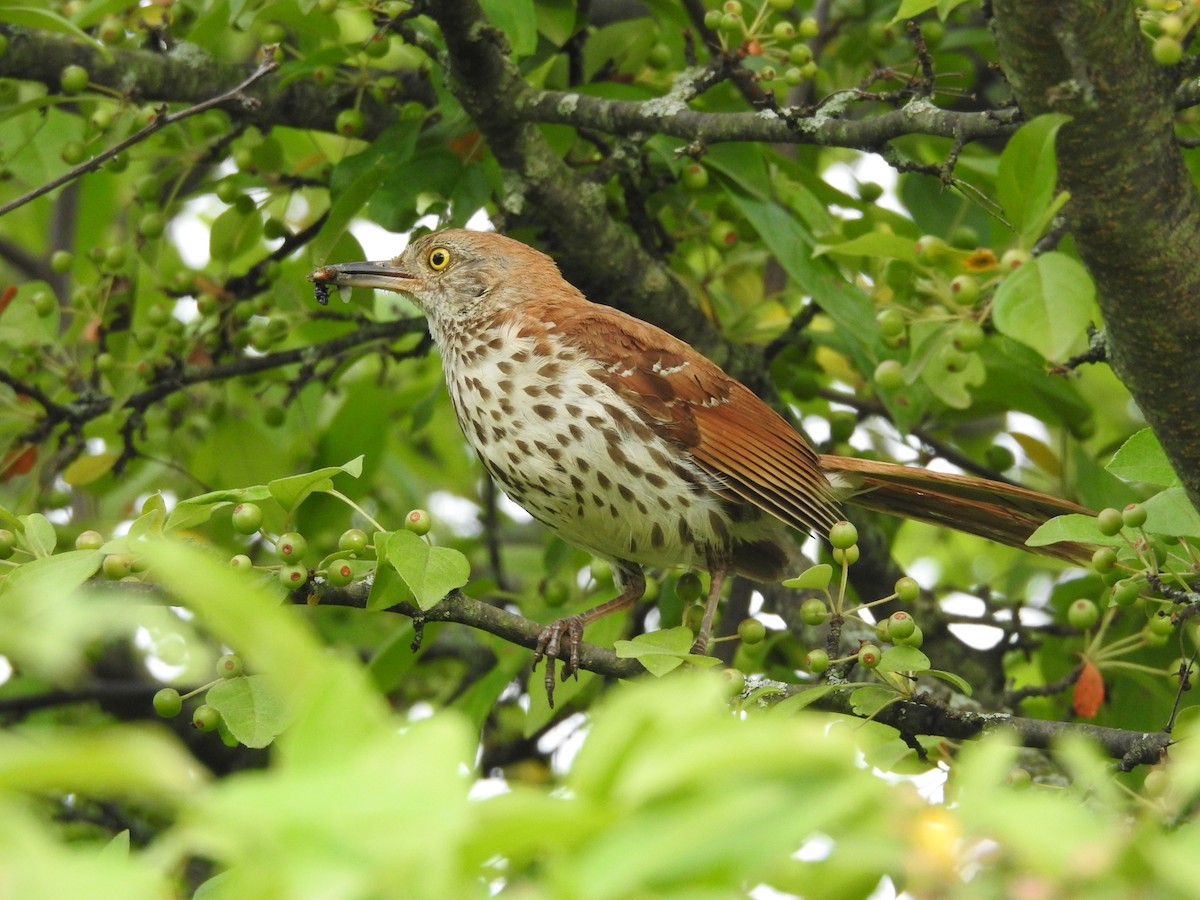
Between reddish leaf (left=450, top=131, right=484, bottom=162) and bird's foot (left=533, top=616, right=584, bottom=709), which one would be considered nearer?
bird's foot (left=533, top=616, right=584, bottom=709)

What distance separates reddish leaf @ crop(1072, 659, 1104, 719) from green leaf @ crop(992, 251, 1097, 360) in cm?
172

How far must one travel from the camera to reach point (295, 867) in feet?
2.88

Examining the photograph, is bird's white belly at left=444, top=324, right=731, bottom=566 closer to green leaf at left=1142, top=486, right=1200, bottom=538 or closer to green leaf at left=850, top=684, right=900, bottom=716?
green leaf at left=850, top=684, right=900, bottom=716

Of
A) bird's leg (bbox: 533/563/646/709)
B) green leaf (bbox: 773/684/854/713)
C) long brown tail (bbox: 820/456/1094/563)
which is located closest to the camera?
green leaf (bbox: 773/684/854/713)

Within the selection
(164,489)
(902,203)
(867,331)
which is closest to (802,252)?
(867,331)

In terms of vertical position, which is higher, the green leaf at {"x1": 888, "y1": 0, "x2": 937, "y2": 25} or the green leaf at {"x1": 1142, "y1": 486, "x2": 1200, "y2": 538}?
the green leaf at {"x1": 888, "y1": 0, "x2": 937, "y2": 25}

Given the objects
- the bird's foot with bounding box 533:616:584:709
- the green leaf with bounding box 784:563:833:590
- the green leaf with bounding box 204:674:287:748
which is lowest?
the bird's foot with bounding box 533:616:584:709

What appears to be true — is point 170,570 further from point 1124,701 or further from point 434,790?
point 1124,701

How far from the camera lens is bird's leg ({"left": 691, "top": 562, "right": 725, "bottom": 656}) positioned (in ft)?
11.5

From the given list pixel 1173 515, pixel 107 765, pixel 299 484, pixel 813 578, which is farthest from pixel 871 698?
pixel 107 765

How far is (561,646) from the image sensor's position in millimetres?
3316

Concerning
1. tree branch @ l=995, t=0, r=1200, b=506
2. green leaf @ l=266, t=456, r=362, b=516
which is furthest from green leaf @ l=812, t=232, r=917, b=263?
green leaf @ l=266, t=456, r=362, b=516

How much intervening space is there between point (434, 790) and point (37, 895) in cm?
26

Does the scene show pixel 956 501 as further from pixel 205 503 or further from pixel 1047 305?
pixel 205 503
